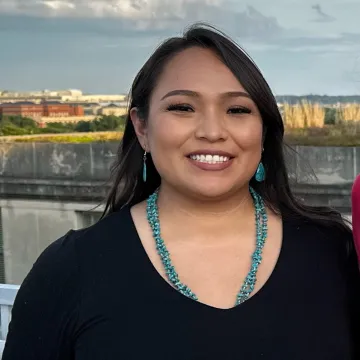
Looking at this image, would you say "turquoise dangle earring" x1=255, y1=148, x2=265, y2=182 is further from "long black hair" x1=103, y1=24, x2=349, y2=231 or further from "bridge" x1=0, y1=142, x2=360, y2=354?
"bridge" x1=0, y1=142, x2=360, y2=354

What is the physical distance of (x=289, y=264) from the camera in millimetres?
919

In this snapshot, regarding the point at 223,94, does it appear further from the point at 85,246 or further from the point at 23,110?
the point at 23,110

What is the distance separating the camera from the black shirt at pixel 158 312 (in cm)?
85

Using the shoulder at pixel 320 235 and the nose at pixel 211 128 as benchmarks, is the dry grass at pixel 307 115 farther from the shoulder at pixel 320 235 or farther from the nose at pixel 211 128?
the nose at pixel 211 128

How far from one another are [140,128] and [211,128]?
0.16 m

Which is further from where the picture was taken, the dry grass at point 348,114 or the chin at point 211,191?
the dry grass at point 348,114

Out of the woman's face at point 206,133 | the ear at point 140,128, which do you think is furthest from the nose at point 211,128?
the ear at point 140,128

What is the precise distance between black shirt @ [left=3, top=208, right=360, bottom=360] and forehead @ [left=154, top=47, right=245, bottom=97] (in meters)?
0.22

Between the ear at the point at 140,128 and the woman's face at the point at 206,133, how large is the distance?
6cm

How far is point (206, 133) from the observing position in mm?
869

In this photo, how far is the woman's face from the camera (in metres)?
0.88

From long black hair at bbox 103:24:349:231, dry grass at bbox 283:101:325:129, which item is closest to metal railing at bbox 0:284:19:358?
long black hair at bbox 103:24:349:231

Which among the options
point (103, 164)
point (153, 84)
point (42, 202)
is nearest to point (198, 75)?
point (153, 84)

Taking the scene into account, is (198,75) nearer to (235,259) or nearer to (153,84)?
(153,84)
